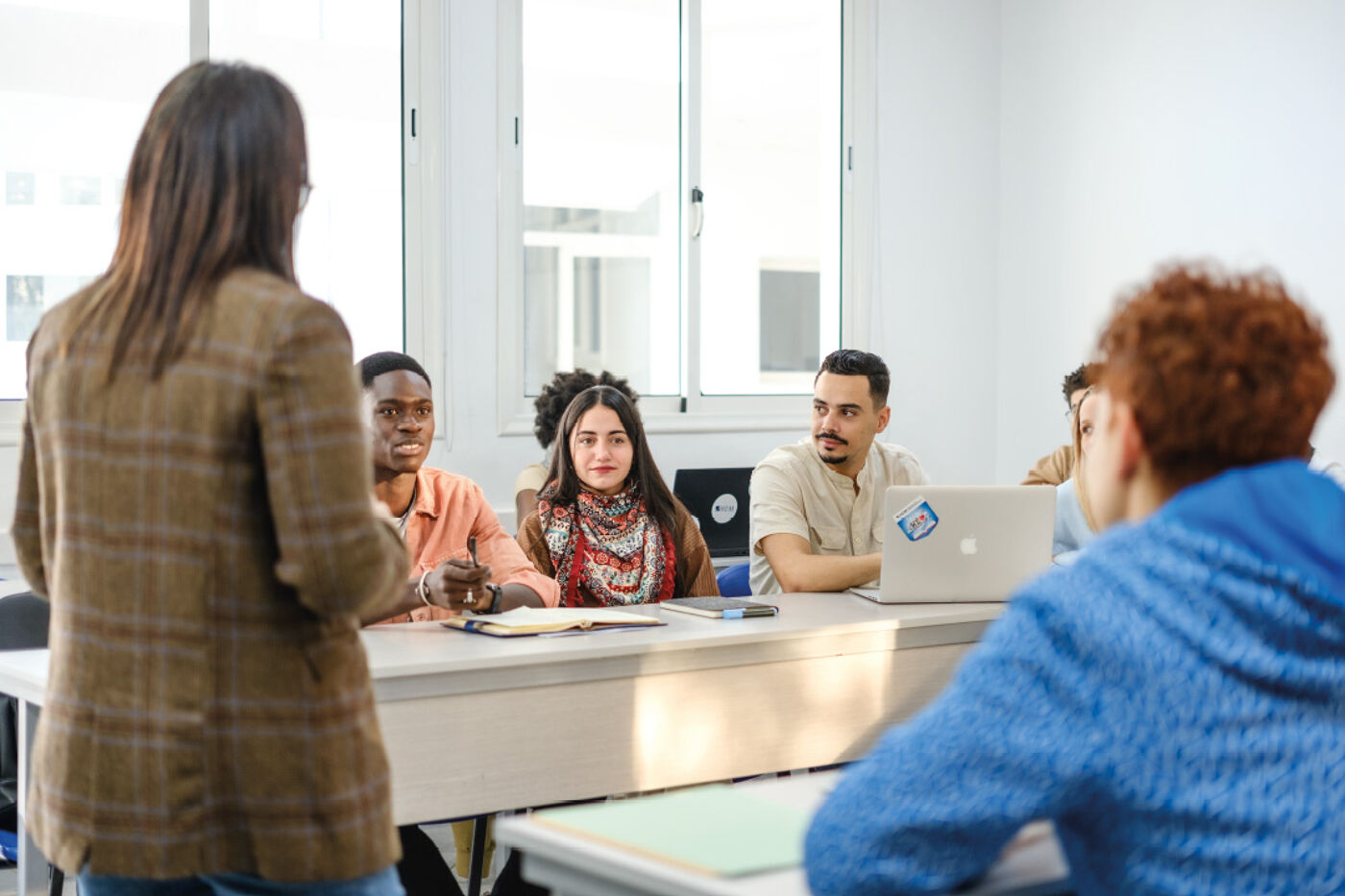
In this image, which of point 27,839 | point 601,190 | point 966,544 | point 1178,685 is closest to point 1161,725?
point 1178,685

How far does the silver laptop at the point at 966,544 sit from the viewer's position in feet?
9.68

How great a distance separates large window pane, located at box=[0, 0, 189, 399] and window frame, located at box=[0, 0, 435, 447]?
756mm

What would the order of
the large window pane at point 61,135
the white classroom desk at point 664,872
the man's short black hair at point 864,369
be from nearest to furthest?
1. the white classroom desk at point 664,872
2. the man's short black hair at point 864,369
3. the large window pane at point 61,135

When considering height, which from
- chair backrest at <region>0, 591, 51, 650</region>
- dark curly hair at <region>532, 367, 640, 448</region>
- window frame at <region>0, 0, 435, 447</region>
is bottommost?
chair backrest at <region>0, 591, 51, 650</region>

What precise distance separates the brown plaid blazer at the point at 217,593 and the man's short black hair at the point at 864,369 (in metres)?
2.51

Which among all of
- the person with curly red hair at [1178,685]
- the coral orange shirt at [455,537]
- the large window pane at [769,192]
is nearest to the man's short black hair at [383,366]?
the coral orange shirt at [455,537]

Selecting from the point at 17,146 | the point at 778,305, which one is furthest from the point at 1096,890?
the point at 778,305

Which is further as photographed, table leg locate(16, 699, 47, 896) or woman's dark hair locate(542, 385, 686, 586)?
woman's dark hair locate(542, 385, 686, 586)

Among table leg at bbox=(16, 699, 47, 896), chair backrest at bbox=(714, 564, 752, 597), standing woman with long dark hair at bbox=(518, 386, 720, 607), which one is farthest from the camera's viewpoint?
chair backrest at bbox=(714, 564, 752, 597)

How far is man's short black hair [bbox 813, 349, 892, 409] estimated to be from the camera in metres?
3.64

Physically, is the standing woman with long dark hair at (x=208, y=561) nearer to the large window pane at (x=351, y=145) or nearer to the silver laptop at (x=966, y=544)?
the silver laptop at (x=966, y=544)

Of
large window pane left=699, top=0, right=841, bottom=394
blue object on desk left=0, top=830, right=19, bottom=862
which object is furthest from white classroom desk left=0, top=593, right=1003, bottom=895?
large window pane left=699, top=0, right=841, bottom=394

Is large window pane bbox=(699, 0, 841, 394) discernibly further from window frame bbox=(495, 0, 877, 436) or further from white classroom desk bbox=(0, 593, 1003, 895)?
white classroom desk bbox=(0, 593, 1003, 895)

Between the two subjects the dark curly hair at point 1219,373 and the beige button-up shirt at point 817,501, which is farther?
the beige button-up shirt at point 817,501
